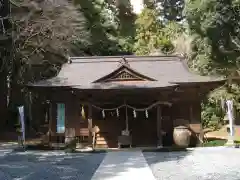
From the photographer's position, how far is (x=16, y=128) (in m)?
27.8

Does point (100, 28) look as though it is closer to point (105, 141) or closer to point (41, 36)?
point (41, 36)

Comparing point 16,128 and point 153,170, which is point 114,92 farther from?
point 16,128

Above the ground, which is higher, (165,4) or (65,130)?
(165,4)

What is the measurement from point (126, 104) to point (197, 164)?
22.4ft

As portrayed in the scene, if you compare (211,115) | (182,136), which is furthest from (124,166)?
(211,115)

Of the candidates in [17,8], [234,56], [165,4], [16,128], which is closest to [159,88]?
[234,56]

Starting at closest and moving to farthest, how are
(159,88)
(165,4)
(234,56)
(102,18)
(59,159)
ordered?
1. (59,159)
2. (159,88)
3. (234,56)
4. (102,18)
5. (165,4)

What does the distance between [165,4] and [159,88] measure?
1197 inches

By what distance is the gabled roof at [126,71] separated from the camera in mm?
17859

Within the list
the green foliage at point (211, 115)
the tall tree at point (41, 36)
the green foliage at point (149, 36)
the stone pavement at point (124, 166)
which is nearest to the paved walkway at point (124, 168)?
the stone pavement at point (124, 166)

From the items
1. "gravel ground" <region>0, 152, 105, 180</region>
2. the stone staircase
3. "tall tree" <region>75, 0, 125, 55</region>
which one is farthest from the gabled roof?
"tall tree" <region>75, 0, 125, 55</region>

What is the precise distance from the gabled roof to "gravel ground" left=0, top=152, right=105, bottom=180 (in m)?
4.00

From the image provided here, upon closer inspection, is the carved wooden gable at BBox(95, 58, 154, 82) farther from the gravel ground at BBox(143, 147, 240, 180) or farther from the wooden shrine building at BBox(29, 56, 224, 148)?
the gravel ground at BBox(143, 147, 240, 180)

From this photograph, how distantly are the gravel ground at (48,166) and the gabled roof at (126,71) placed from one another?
4.00m
